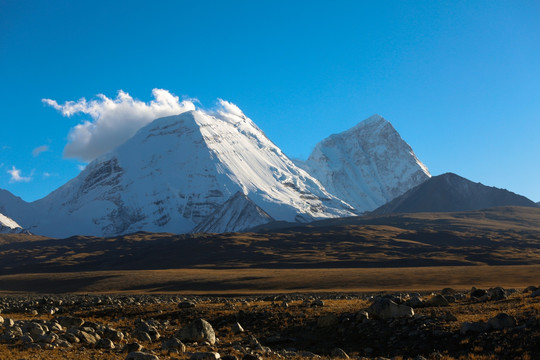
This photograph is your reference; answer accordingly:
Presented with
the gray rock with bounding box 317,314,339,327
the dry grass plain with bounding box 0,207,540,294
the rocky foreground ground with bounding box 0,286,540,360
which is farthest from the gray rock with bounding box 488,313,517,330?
the dry grass plain with bounding box 0,207,540,294

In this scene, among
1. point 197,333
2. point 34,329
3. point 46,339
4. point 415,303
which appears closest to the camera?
point 46,339

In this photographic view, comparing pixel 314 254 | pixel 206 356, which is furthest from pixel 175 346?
pixel 314 254

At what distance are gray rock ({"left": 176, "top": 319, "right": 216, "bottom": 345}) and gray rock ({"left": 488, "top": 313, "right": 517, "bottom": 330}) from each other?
11.9m

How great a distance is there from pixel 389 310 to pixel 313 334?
12.9ft

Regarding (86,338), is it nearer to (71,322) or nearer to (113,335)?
(113,335)

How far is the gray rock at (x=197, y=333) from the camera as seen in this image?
23.8 meters

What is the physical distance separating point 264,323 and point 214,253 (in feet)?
475

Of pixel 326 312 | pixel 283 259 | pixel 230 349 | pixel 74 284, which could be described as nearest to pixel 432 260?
pixel 283 259

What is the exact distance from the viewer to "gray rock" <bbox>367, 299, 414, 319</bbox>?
2473 centimetres

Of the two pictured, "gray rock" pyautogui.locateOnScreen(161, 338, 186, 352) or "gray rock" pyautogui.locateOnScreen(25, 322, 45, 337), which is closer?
"gray rock" pyautogui.locateOnScreen(161, 338, 186, 352)

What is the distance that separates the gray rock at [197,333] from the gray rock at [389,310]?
26.1 ft

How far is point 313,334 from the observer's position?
85.1 feet

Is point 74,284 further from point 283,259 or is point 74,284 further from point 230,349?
point 230,349

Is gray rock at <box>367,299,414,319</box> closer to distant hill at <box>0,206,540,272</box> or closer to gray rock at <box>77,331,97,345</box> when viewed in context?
gray rock at <box>77,331,97,345</box>
